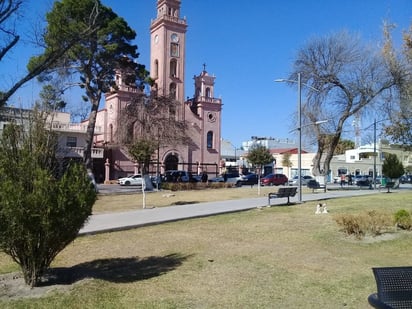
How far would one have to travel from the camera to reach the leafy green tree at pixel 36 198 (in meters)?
5.36

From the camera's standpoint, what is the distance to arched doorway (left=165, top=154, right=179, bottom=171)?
198ft

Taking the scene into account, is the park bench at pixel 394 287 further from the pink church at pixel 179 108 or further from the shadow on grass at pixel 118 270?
the pink church at pixel 179 108

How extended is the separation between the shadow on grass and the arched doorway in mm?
52414

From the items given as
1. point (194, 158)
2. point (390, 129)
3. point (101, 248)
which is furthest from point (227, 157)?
point (101, 248)

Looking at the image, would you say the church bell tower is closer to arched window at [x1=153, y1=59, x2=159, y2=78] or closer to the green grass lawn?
arched window at [x1=153, y1=59, x2=159, y2=78]

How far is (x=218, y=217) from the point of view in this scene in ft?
46.3

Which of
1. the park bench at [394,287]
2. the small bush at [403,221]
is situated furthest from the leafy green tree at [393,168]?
the park bench at [394,287]

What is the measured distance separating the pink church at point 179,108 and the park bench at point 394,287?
52.5 meters

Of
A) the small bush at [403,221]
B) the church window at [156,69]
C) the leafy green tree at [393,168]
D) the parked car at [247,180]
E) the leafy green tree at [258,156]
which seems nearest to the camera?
the small bush at [403,221]

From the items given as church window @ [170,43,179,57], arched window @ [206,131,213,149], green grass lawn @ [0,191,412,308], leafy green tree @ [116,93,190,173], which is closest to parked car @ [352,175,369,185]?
leafy green tree @ [116,93,190,173]

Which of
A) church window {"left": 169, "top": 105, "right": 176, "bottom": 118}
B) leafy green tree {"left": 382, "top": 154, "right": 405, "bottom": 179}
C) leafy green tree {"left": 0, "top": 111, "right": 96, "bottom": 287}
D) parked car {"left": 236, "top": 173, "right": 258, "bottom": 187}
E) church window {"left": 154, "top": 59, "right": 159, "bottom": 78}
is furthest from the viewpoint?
church window {"left": 154, "top": 59, "right": 159, "bottom": 78}

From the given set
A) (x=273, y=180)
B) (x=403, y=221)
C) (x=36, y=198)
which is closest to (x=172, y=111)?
(x=273, y=180)

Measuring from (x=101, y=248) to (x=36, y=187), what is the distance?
12.6 ft

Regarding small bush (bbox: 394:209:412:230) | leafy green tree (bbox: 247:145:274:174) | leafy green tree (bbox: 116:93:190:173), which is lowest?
small bush (bbox: 394:209:412:230)
